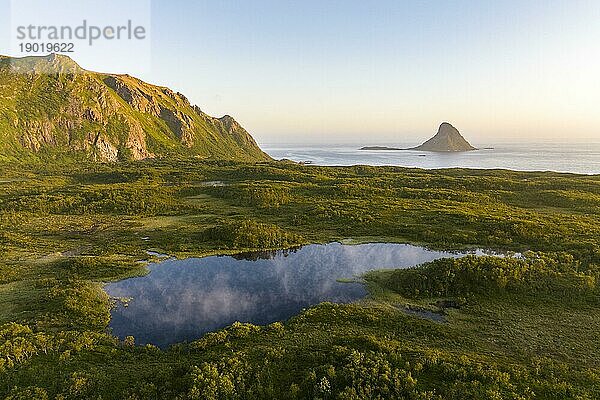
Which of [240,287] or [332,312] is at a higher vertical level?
[332,312]

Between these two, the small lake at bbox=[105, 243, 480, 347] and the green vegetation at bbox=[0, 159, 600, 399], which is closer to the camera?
the green vegetation at bbox=[0, 159, 600, 399]

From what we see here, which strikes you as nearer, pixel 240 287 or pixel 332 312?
pixel 332 312

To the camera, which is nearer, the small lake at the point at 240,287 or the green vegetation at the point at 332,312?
the green vegetation at the point at 332,312
